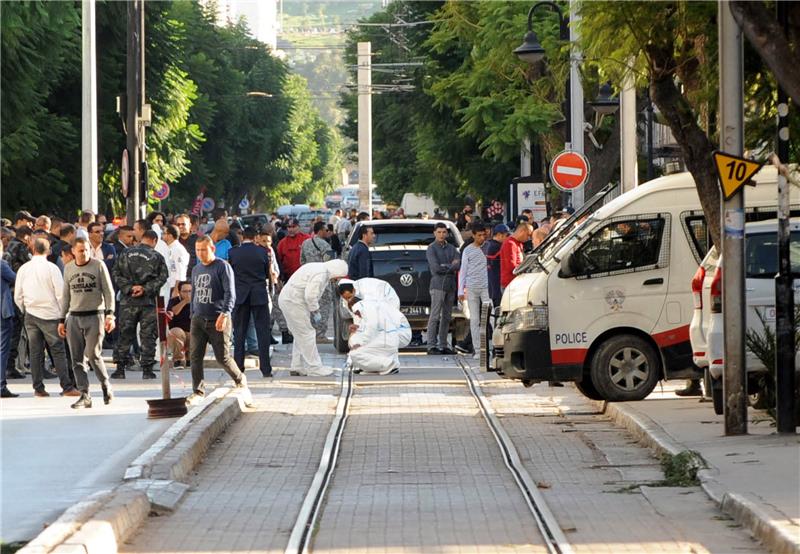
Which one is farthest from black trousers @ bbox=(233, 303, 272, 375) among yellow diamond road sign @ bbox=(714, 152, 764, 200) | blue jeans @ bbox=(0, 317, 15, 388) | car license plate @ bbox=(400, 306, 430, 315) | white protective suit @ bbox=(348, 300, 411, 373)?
yellow diamond road sign @ bbox=(714, 152, 764, 200)

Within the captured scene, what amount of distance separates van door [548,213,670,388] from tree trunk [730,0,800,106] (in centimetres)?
422

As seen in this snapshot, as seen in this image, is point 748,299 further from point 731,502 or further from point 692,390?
point 731,502

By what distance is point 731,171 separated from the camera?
1340cm

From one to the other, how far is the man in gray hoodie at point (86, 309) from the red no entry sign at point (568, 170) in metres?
10.6

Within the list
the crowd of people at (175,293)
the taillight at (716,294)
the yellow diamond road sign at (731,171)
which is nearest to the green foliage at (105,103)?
the crowd of people at (175,293)

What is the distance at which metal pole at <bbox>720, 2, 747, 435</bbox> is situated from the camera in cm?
1352

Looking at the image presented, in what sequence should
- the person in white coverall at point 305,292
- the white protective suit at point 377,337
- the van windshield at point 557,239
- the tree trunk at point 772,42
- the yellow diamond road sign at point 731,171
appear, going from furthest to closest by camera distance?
the white protective suit at point 377,337 → the person in white coverall at point 305,292 → the van windshield at point 557,239 → the yellow diamond road sign at point 731,171 → the tree trunk at point 772,42

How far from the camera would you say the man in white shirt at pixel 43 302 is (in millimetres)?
17828

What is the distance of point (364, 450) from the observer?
14008 mm

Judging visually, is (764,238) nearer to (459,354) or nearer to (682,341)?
(682,341)

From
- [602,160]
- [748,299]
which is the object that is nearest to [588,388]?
[748,299]

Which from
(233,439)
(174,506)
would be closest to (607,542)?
(174,506)

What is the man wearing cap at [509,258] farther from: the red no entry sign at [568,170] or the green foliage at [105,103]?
the green foliage at [105,103]

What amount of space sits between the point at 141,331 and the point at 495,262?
5242 mm
